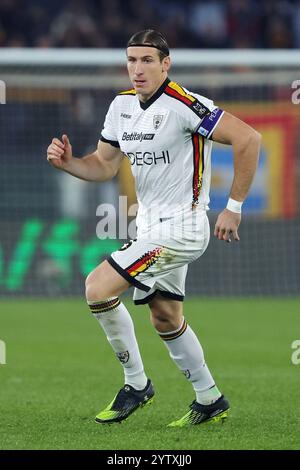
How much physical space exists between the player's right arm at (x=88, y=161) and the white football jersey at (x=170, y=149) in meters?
0.36

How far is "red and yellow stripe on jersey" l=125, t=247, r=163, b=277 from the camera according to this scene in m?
6.29

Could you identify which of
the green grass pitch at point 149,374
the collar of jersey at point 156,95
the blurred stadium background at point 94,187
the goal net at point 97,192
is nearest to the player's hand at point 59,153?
the collar of jersey at point 156,95

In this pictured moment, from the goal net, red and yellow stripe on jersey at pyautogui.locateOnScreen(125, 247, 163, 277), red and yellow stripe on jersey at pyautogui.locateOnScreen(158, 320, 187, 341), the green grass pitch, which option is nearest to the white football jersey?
red and yellow stripe on jersey at pyautogui.locateOnScreen(125, 247, 163, 277)

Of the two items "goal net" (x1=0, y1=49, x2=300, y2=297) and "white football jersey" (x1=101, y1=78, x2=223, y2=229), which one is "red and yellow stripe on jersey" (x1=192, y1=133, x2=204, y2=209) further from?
"goal net" (x1=0, y1=49, x2=300, y2=297)

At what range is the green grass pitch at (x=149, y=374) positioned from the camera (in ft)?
19.8

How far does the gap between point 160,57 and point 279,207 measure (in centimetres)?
797

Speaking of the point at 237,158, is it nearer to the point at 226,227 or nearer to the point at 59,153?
the point at 226,227

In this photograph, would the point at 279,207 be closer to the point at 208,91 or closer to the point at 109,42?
the point at 208,91

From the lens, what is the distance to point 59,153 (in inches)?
262

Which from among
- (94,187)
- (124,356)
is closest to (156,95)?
(124,356)

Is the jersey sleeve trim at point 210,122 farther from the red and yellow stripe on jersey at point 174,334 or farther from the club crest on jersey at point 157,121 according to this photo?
the red and yellow stripe on jersey at point 174,334

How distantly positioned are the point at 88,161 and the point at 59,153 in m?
0.29

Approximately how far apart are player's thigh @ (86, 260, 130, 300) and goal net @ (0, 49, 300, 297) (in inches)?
285

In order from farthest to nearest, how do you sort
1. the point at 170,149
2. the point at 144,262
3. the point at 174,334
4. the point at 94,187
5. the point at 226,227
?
the point at 94,187 < the point at 174,334 < the point at 170,149 < the point at 144,262 < the point at 226,227
